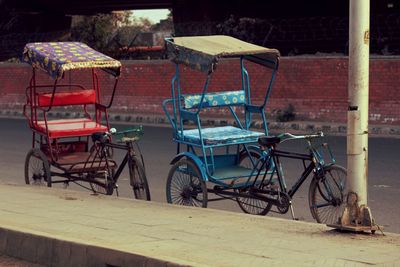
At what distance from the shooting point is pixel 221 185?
10.3 metres

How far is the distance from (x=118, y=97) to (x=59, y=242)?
71.0 ft

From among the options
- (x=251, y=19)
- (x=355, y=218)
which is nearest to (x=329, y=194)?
(x=355, y=218)

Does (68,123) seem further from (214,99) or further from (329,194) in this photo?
(329,194)

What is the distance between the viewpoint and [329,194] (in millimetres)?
9250

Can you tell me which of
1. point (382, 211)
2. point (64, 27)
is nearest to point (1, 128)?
point (382, 211)

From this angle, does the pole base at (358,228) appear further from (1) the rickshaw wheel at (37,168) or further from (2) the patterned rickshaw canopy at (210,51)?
(1) the rickshaw wheel at (37,168)

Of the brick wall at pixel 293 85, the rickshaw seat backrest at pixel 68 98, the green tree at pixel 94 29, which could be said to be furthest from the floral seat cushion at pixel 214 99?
the green tree at pixel 94 29

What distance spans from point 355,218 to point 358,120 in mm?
886

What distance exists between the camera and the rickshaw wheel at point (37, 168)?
1202cm

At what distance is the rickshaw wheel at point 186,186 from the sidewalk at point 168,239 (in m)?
0.35

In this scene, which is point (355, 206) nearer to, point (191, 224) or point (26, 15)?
point (191, 224)

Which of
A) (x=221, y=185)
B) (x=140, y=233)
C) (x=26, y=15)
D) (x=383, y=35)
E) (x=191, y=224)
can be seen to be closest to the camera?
(x=140, y=233)

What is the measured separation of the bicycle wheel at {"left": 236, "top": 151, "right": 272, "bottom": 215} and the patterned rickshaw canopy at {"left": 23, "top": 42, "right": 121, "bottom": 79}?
96.6 inches

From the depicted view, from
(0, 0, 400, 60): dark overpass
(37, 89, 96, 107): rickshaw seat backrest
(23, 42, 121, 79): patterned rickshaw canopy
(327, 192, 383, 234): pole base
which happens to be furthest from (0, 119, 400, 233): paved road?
(0, 0, 400, 60): dark overpass
